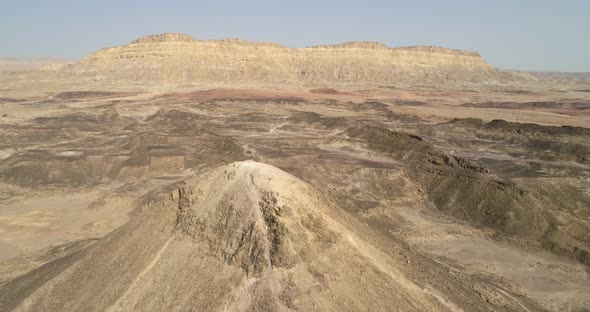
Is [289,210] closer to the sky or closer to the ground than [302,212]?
closer to the sky

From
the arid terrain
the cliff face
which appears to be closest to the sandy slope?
the arid terrain

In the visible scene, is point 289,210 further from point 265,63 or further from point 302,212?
point 265,63

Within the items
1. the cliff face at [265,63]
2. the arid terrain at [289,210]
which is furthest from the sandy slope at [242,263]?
the cliff face at [265,63]

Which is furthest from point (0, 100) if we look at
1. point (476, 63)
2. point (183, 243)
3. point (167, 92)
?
point (476, 63)

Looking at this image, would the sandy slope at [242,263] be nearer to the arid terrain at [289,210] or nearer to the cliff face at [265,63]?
the arid terrain at [289,210]

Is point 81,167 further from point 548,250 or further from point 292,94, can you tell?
point 292,94

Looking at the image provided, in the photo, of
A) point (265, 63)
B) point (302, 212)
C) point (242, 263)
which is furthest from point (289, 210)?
point (265, 63)
